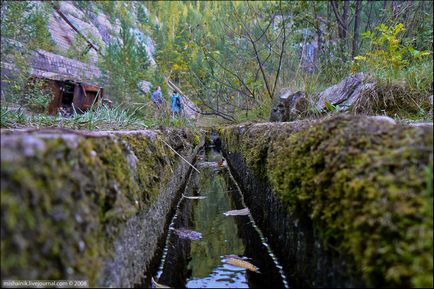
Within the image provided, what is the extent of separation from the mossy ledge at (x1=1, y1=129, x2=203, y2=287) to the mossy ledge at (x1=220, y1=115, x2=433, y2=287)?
26.2 inches

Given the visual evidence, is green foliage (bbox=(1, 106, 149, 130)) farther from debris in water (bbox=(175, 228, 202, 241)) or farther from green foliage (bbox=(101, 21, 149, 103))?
green foliage (bbox=(101, 21, 149, 103))

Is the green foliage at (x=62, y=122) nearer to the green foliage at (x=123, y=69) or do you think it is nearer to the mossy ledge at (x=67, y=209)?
the mossy ledge at (x=67, y=209)

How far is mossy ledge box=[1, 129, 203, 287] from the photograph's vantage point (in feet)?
2.15

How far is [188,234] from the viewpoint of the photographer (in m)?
2.31

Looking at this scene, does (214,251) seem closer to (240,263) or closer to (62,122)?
(240,263)

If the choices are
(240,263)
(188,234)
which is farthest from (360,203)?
(188,234)

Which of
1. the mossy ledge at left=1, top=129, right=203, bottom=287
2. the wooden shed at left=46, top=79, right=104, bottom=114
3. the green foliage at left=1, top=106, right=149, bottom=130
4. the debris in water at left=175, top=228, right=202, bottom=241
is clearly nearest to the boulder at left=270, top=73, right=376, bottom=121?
the debris in water at left=175, top=228, right=202, bottom=241

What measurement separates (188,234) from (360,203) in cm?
156

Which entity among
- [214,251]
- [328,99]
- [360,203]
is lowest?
[214,251]

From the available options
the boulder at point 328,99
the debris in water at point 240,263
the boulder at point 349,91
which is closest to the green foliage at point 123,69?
the boulder at point 328,99

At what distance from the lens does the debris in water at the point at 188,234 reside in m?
2.25

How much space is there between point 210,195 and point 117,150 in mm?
2485

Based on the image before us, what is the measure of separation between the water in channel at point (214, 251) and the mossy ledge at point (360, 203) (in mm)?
240

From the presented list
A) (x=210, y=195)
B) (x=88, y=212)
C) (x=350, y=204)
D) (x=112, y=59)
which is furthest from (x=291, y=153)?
(x=112, y=59)
